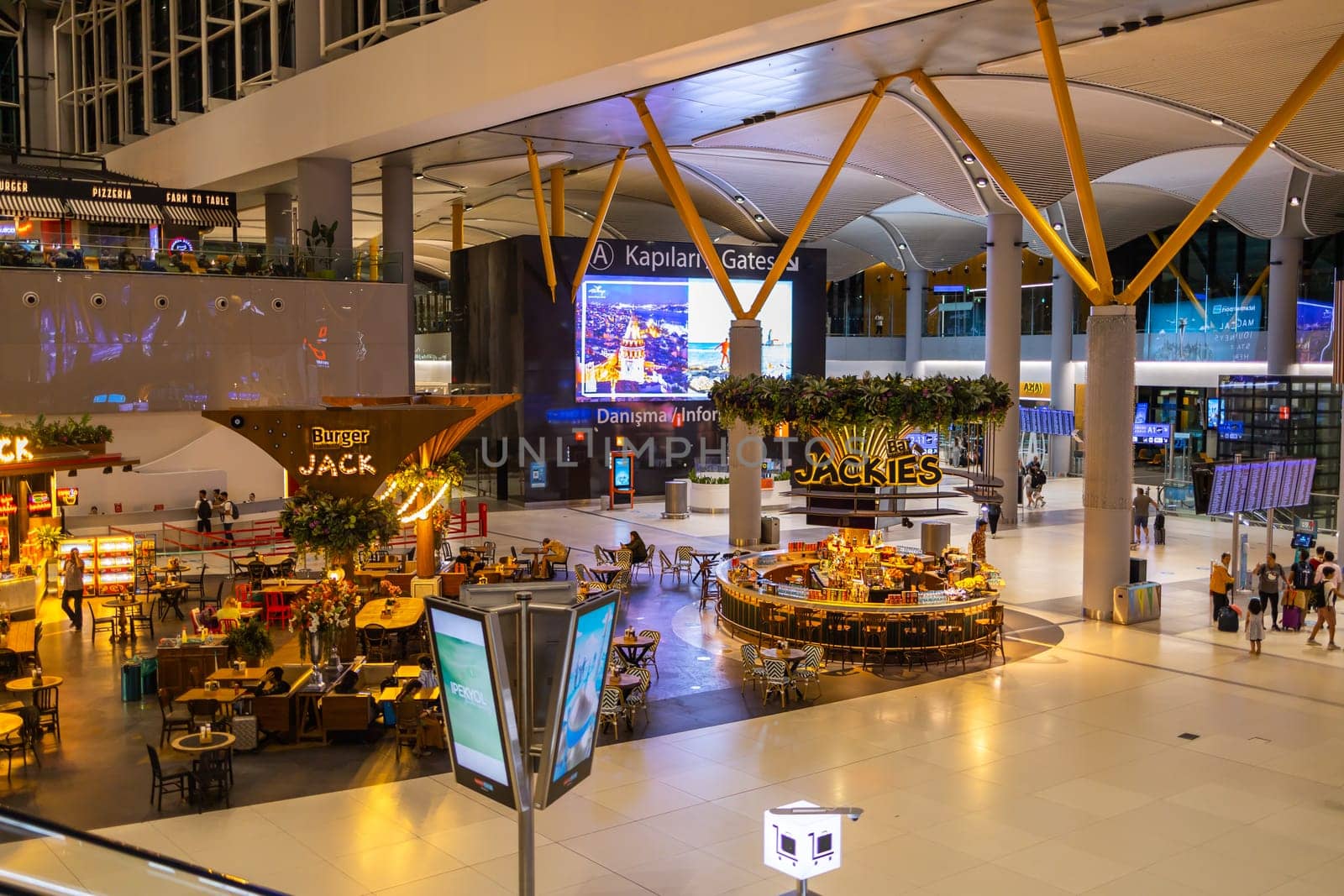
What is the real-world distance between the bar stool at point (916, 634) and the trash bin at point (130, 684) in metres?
8.94

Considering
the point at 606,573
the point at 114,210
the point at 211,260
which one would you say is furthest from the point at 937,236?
the point at 606,573

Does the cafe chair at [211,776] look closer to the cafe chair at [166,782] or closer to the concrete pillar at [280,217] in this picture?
the cafe chair at [166,782]

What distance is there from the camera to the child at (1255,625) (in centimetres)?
1498

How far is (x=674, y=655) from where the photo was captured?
15.3 m

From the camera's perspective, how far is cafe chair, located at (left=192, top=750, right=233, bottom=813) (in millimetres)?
9875

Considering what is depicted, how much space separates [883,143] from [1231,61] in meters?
Result: 8.07

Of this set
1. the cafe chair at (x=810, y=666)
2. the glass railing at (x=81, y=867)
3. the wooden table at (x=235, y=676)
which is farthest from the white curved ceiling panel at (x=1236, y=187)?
the glass railing at (x=81, y=867)

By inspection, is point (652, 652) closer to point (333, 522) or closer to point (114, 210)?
point (333, 522)

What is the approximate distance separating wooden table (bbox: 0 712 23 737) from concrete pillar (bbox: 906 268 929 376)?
40075 mm

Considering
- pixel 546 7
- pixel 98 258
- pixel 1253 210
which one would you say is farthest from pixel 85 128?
pixel 1253 210

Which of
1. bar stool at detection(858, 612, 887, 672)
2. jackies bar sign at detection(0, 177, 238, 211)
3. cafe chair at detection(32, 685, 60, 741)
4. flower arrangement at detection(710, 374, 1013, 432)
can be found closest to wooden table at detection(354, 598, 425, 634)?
cafe chair at detection(32, 685, 60, 741)

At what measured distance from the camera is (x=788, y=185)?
3119 cm

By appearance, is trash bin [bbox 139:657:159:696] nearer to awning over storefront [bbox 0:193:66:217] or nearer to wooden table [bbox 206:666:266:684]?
wooden table [bbox 206:666:266:684]

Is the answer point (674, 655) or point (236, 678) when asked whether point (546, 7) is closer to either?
point (674, 655)
